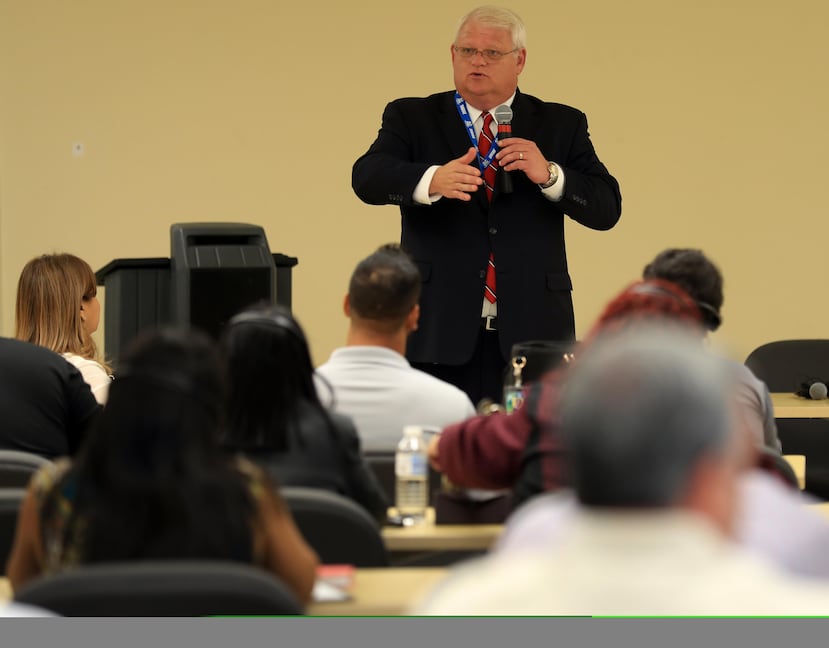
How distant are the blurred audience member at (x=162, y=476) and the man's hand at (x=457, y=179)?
2268 millimetres

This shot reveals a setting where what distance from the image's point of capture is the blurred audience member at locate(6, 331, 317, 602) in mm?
1950

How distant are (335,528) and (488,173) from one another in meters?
2.32

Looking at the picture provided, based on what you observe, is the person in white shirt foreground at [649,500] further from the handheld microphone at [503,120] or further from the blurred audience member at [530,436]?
the handheld microphone at [503,120]

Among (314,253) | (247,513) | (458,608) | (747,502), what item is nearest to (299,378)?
(247,513)

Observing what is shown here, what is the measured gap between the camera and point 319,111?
7.82 metres

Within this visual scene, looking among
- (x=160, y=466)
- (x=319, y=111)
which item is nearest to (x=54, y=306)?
(x=160, y=466)

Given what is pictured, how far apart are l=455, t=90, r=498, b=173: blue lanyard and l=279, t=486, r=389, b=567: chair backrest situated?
228 cm

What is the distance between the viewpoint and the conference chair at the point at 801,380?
5.75 metres

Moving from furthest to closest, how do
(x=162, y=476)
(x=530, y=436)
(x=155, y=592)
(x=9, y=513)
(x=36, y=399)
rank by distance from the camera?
(x=36, y=399), (x=530, y=436), (x=9, y=513), (x=162, y=476), (x=155, y=592)

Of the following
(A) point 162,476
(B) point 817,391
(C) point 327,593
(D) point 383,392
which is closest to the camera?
(A) point 162,476

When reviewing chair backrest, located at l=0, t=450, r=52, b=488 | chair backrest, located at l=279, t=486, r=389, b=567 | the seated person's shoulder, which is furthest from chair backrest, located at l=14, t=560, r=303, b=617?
chair backrest, located at l=0, t=450, r=52, b=488

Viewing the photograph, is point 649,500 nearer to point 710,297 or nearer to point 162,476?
point 162,476

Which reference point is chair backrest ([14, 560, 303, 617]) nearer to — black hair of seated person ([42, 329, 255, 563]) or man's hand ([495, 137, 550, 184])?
black hair of seated person ([42, 329, 255, 563])

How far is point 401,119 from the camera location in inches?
184
